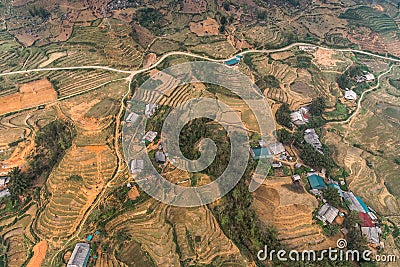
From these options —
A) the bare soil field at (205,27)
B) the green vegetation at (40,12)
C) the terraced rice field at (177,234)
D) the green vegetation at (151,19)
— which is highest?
the green vegetation at (40,12)

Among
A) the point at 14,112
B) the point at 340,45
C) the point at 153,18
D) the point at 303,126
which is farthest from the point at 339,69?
the point at 14,112

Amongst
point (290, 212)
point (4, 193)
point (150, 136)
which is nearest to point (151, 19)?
point (150, 136)

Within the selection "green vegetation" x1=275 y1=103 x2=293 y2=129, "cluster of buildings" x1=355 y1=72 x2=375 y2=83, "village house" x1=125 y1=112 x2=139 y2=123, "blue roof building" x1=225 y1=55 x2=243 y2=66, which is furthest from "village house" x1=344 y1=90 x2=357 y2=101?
"village house" x1=125 y1=112 x2=139 y2=123

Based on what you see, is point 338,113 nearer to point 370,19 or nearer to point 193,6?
point 370,19

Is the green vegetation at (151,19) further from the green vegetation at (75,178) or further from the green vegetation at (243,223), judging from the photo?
the green vegetation at (243,223)

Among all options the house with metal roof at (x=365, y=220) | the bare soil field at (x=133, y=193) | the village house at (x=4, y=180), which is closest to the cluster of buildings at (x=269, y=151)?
the house with metal roof at (x=365, y=220)

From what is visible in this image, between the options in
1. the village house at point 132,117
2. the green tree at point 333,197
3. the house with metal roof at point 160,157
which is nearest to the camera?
the green tree at point 333,197

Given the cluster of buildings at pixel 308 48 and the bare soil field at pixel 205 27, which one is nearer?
the cluster of buildings at pixel 308 48
